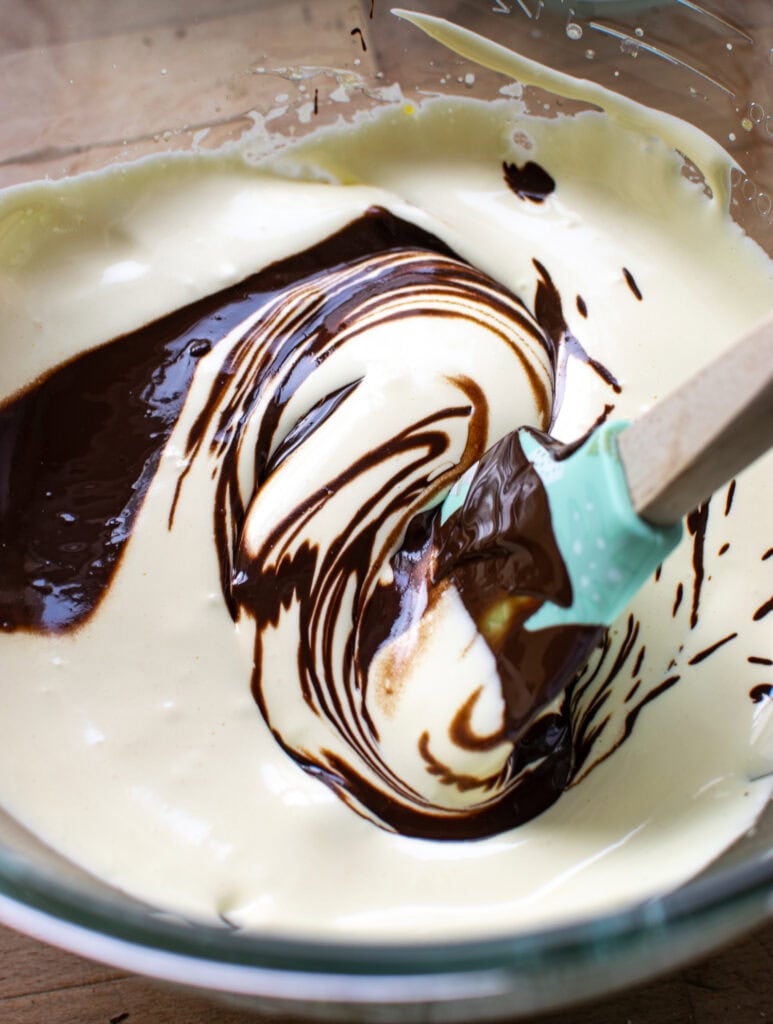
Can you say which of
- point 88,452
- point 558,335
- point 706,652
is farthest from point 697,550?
point 88,452

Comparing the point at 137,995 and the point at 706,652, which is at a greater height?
the point at 706,652

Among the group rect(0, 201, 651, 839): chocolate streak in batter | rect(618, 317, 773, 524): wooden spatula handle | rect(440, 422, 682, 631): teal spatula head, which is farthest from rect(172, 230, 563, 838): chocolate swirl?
rect(618, 317, 773, 524): wooden spatula handle

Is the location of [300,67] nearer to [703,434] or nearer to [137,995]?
[703,434]

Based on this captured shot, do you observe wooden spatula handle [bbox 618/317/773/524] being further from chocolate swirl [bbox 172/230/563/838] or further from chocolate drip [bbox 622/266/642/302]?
chocolate drip [bbox 622/266/642/302]

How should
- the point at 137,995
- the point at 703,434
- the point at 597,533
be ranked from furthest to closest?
the point at 137,995 → the point at 597,533 → the point at 703,434

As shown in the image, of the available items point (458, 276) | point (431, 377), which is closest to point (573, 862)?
point (431, 377)

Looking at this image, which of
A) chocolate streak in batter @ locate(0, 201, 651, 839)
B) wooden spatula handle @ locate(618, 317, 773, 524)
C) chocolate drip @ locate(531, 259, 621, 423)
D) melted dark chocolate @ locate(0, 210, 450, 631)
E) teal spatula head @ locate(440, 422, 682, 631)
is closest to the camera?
wooden spatula handle @ locate(618, 317, 773, 524)

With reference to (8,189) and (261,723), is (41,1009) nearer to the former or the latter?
(261,723)
